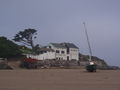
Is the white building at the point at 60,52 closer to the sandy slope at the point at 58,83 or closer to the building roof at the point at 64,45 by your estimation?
the building roof at the point at 64,45

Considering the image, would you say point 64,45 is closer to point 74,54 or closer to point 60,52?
point 74,54

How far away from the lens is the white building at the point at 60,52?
3219 inches

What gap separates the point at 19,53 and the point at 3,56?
146 inches

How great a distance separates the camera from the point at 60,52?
282 ft

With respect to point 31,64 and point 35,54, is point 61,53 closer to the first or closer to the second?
point 35,54

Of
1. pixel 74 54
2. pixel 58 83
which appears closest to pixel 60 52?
pixel 74 54

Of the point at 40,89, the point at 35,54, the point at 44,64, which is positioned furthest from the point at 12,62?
the point at 40,89

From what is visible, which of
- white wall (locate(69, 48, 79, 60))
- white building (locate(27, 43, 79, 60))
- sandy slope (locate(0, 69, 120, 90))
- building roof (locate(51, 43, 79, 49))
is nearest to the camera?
sandy slope (locate(0, 69, 120, 90))

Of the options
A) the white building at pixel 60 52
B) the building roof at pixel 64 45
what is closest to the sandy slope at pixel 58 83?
the white building at pixel 60 52

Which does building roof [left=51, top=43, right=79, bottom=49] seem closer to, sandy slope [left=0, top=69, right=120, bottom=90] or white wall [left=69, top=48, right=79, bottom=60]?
white wall [left=69, top=48, right=79, bottom=60]

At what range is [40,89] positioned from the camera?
16000 millimetres

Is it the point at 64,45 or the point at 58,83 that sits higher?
the point at 64,45

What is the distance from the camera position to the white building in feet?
268

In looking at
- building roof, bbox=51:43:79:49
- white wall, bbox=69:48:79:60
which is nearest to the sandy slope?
building roof, bbox=51:43:79:49
